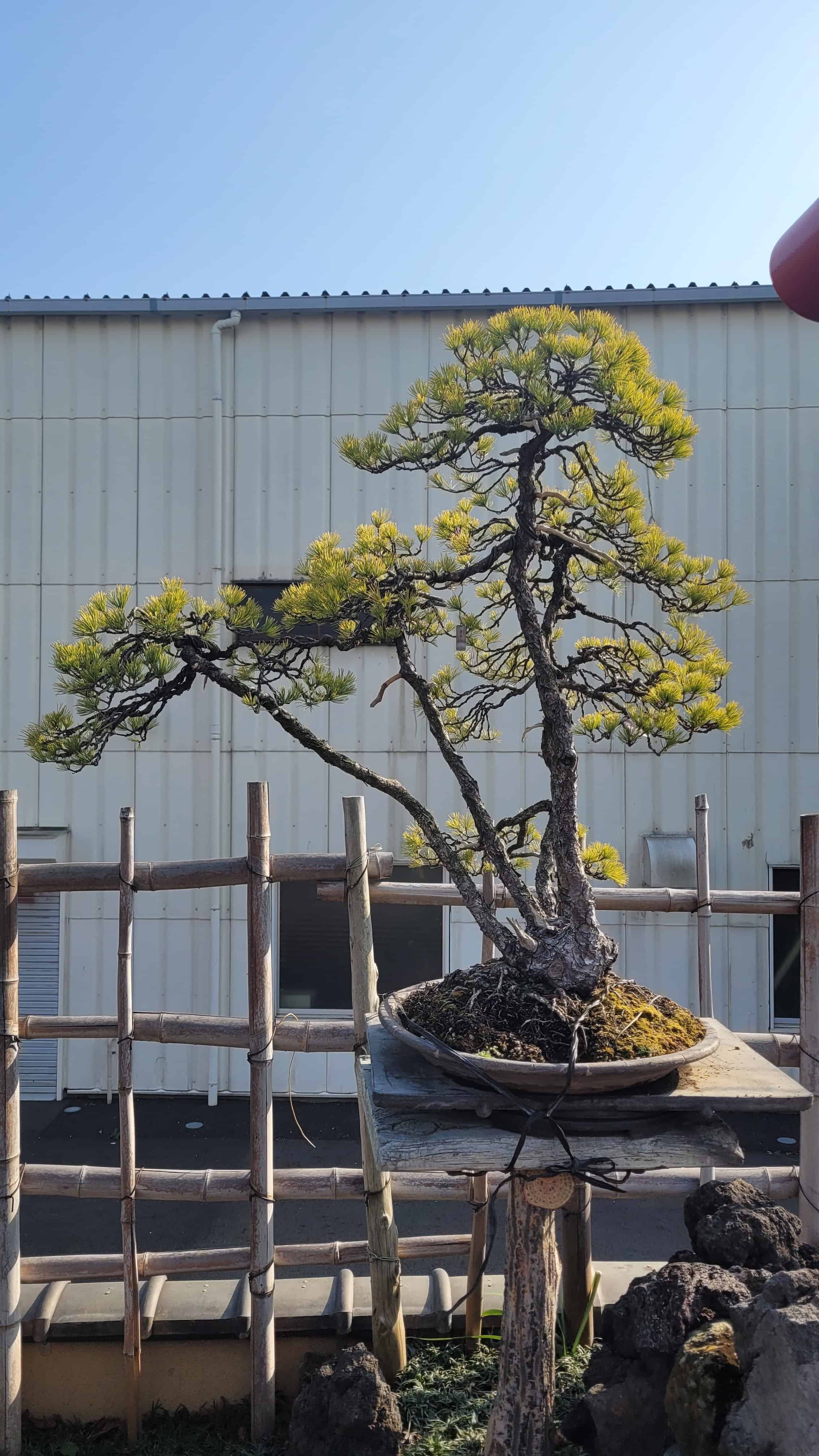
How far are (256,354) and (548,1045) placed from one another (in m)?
5.23

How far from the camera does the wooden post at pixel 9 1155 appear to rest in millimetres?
2430

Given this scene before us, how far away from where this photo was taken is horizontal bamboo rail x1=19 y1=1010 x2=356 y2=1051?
252cm

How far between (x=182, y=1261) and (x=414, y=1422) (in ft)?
2.43

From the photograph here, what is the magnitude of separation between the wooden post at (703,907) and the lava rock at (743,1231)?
48cm

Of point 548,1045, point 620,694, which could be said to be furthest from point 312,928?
point 548,1045

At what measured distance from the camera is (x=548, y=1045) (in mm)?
1496

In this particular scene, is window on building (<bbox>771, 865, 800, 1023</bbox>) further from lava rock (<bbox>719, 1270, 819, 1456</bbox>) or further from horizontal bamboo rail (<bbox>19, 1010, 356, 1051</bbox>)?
lava rock (<bbox>719, 1270, 819, 1456</bbox>)

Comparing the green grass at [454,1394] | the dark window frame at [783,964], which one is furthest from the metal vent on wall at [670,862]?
the green grass at [454,1394]

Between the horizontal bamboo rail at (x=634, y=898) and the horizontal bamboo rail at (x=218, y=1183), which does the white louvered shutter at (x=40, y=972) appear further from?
the horizontal bamboo rail at (x=634, y=898)

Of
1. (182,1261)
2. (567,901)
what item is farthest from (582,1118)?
(182,1261)

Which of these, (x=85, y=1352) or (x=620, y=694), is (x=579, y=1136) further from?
(x=85, y=1352)

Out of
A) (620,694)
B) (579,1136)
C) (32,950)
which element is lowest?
(32,950)

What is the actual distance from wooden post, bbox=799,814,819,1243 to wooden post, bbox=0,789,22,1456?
206 centimetres

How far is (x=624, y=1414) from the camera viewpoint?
6.69ft
